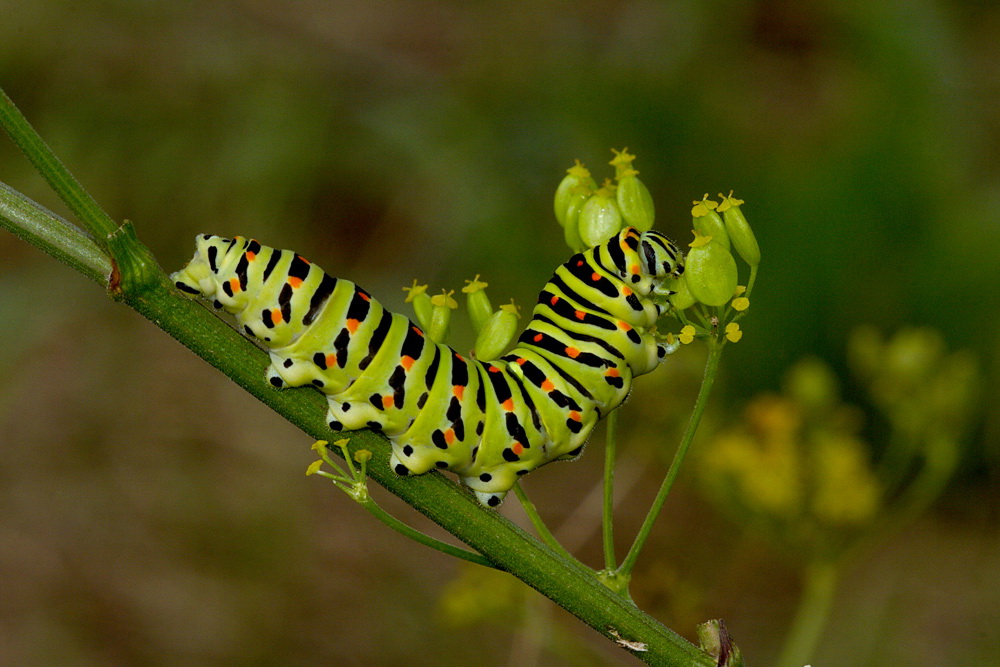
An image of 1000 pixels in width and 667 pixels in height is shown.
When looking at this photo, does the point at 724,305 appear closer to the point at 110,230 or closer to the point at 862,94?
the point at 110,230

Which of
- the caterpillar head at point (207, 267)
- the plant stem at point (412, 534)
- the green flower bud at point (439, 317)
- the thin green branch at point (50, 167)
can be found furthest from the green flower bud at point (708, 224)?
the thin green branch at point (50, 167)

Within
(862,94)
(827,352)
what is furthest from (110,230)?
(862,94)

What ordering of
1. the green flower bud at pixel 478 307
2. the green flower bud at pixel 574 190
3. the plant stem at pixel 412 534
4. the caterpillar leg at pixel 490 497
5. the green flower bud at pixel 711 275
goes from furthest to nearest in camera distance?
the green flower bud at pixel 574 190, the green flower bud at pixel 478 307, the caterpillar leg at pixel 490 497, the green flower bud at pixel 711 275, the plant stem at pixel 412 534

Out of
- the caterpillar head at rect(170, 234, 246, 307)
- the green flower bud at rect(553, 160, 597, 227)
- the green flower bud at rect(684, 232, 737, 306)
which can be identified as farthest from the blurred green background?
the caterpillar head at rect(170, 234, 246, 307)

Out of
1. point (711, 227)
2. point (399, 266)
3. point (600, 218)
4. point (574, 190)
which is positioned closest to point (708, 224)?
point (711, 227)

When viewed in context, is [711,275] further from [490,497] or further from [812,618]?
[812,618]

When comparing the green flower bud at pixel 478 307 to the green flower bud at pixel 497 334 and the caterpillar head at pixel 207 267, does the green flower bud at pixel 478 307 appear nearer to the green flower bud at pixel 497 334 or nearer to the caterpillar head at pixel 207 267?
the green flower bud at pixel 497 334

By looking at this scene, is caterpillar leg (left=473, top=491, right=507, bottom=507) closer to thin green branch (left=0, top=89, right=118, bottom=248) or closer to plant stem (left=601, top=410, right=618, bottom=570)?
plant stem (left=601, top=410, right=618, bottom=570)
